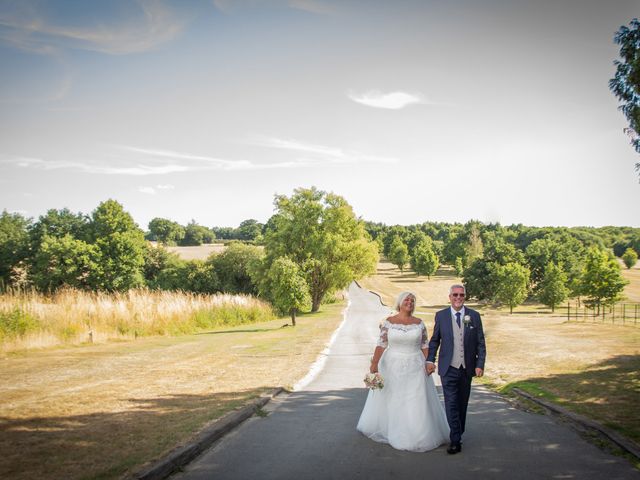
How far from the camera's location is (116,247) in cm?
5441

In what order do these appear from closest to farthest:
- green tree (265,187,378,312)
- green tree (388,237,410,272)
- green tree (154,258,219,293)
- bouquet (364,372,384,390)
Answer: bouquet (364,372,384,390)
green tree (265,187,378,312)
green tree (154,258,219,293)
green tree (388,237,410,272)

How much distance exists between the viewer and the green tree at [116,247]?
177 ft

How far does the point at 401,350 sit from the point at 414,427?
1128 millimetres

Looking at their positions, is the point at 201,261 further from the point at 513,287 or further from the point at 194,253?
the point at 513,287

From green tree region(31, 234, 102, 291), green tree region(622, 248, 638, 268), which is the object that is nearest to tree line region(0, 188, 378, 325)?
green tree region(31, 234, 102, 291)

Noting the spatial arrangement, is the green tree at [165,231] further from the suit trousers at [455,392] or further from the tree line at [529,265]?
the suit trousers at [455,392]

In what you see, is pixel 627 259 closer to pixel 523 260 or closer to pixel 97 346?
pixel 523 260

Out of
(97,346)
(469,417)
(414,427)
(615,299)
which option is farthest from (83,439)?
(615,299)

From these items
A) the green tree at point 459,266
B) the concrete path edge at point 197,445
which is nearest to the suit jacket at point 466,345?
the concrete path edge at point 197,445

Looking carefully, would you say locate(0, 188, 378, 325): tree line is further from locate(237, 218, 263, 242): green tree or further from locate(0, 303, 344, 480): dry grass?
locate(237, 218, 263, 242): green tree

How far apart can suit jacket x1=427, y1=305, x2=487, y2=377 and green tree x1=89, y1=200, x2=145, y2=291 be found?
54107 mm

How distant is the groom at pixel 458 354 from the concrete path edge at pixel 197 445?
11.3 feet

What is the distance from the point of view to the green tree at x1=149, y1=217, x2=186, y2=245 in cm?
14588

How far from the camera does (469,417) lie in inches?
310
